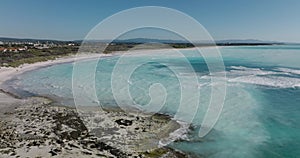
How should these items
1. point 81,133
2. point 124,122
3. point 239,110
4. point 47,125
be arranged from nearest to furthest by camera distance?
point 81,133
point 47,125
point 124,122
point 239,110

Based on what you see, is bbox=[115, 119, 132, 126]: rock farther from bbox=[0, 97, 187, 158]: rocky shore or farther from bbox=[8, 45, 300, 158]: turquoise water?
bbox=[8, 45, 300, 158]: turquoise water

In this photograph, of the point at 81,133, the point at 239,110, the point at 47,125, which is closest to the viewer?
the point at 81,133

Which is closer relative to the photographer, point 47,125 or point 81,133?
point 81,133

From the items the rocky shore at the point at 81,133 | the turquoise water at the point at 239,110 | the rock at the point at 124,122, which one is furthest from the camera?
the rock at the point at 124,122

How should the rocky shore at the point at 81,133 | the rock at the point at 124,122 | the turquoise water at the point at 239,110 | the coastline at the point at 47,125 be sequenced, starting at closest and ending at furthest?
1. the coastline at the point at 47,125
2. the rocky shore at the point at 81,133
3. the turquoise water at the point at 239,110
4. the rock at the point at 124,122

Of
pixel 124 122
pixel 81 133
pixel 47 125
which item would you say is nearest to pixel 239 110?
pixel 124 122

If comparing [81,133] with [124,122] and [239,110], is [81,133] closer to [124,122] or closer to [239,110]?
[124,122]

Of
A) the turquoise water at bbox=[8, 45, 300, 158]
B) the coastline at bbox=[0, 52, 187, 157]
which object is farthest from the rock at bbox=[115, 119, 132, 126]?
the turquoise water at bbox=[8, 45, 300, 158]

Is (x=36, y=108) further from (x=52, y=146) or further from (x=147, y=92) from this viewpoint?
(x=147, y=92)

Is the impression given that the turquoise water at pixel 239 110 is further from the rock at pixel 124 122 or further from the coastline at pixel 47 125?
the rock at pixel 124 122

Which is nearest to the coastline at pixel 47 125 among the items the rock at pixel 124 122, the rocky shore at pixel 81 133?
the rocky shore at pixel 81 133
